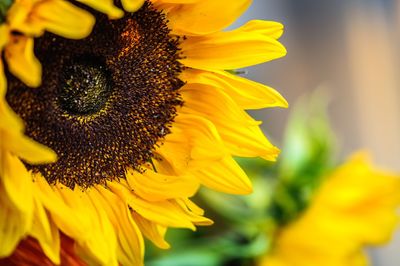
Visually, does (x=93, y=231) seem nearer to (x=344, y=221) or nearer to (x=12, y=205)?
(x=12, y=205)

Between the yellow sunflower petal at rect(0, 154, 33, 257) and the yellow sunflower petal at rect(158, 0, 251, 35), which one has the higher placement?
the yellow sunflower petal at rect(158, 0, 251, 35)

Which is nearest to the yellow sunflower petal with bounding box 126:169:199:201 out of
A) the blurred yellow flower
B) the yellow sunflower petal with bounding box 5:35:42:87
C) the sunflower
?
the sunflower

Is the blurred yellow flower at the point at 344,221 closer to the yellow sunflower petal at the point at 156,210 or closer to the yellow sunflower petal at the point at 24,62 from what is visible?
the yellow sunflower petal at the point at 156,210

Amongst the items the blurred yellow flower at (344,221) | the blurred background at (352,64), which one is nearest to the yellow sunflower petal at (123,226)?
the blurred yellow flower at (344,221)

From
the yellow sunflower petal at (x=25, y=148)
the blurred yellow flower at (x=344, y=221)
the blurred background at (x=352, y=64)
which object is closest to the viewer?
the yellow sunflower petal at (x=25, y=148)

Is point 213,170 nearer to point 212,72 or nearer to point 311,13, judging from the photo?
point 212,72

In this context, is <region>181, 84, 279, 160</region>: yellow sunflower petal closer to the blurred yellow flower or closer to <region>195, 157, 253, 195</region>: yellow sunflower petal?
<region>195, 157, 253, 195</region>: yellow sunflower petal

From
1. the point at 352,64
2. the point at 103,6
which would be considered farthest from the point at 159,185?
the point at 352,64
